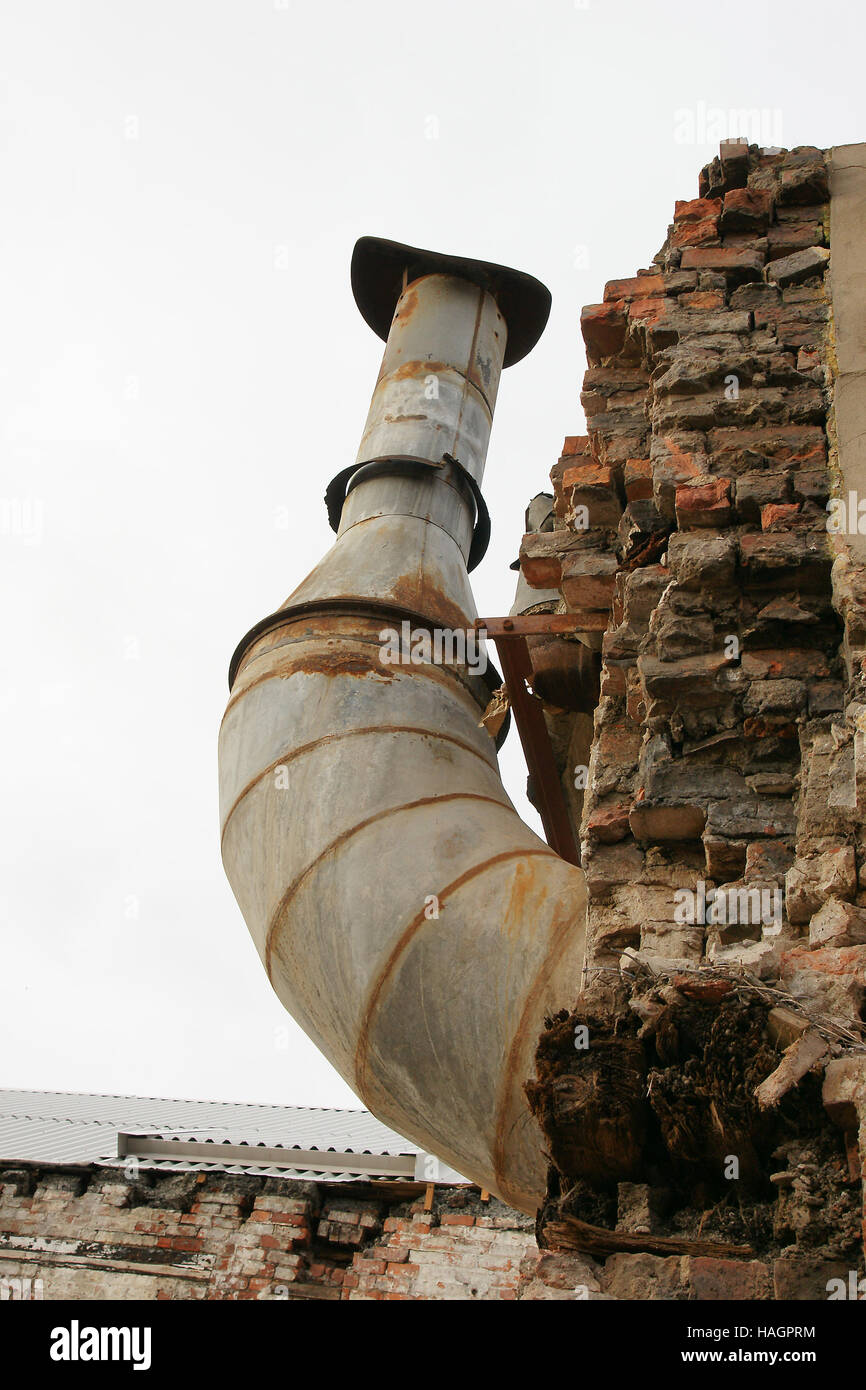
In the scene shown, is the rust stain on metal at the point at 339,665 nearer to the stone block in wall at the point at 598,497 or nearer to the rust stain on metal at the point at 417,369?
the stone block in wall at the point at 598,497

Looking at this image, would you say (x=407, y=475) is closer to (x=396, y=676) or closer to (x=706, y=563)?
(x=396, y=676)

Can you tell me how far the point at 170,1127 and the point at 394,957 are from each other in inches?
295

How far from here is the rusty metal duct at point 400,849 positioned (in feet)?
8.96

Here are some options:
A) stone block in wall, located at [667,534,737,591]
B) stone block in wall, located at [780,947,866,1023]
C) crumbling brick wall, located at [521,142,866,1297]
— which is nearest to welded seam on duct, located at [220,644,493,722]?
crumbling brick wall, located at [521,142,866,1297]

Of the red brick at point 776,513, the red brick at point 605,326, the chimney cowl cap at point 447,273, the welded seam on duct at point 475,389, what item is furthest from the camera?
the chimney cowl cap at point 447,273

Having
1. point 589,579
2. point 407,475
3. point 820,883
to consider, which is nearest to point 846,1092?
point 820,883

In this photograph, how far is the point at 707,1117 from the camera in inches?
82.4

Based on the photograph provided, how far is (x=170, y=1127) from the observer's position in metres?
9.52

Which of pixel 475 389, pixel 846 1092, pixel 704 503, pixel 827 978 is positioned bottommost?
pixel 846 1092

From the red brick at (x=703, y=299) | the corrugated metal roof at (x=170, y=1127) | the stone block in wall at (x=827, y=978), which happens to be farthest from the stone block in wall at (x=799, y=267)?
the corrugated metal roof at (x=170, y=1127)

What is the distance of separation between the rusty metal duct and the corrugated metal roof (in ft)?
14.8

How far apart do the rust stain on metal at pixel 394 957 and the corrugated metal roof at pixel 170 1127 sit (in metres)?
4.65

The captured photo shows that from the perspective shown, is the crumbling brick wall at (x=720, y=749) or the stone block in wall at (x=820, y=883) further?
the stone block in wall at (x=820, y=883)

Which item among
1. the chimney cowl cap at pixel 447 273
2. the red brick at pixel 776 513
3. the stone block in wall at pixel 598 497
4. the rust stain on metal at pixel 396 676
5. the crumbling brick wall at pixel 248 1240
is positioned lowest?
the crumbling brick wall at pixel 248 1240
